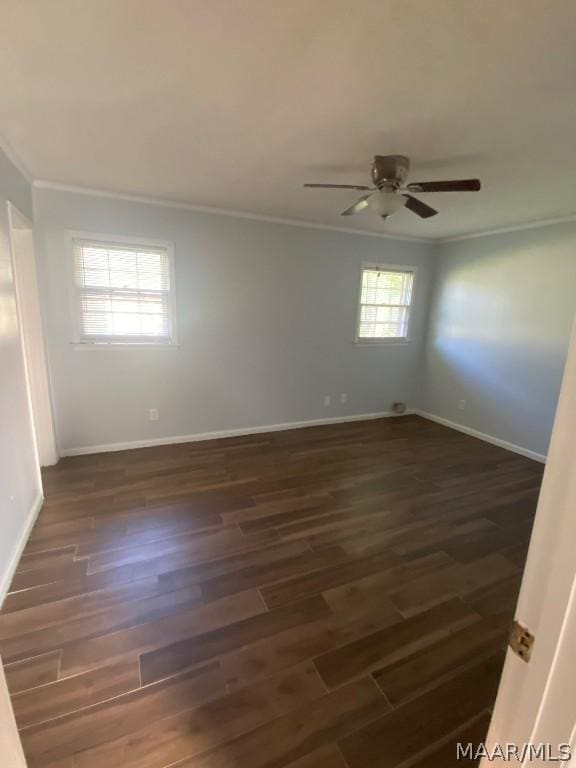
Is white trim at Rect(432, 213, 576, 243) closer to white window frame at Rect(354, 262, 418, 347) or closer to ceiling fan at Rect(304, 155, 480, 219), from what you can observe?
white window frame at Rect(354, 262, 418, 347)

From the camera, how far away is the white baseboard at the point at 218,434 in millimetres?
3693

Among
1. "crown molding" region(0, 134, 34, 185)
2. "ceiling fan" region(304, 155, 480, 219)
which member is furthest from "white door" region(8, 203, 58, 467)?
"ceiling fan" region(304, 155, 480, 219)

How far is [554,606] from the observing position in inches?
21.1

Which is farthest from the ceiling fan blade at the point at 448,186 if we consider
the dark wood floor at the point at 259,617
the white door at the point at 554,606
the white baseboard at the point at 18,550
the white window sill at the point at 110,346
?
the white baseboard at the point at 18,550

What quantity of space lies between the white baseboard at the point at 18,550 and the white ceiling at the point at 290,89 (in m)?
2.49

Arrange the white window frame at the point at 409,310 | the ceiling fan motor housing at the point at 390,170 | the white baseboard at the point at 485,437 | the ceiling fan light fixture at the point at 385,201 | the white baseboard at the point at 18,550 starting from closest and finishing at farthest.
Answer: the white baseboard at the point at 18,550 → the ceiling fan motor housing at the point at 390,170 → the ceiling fan light fixture at the point at 385,201 → the white baseboard at the point at 485,437 → the white window frame at the point at 409,310

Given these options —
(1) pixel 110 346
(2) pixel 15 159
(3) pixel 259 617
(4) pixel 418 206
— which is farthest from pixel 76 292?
(3) pixel 259 617

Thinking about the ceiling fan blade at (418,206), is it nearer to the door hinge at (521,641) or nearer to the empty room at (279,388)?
the empty room at (279,388)

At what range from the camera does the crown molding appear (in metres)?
2.26

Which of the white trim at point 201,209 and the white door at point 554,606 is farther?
the white trim at point 201,209

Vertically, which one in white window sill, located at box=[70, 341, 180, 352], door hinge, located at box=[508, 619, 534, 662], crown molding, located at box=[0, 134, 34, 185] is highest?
crown molding, located at box=[0, 134, 34, 185]

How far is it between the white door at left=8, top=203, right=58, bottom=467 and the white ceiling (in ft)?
2.14

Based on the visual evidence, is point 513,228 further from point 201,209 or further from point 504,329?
point 201,209
